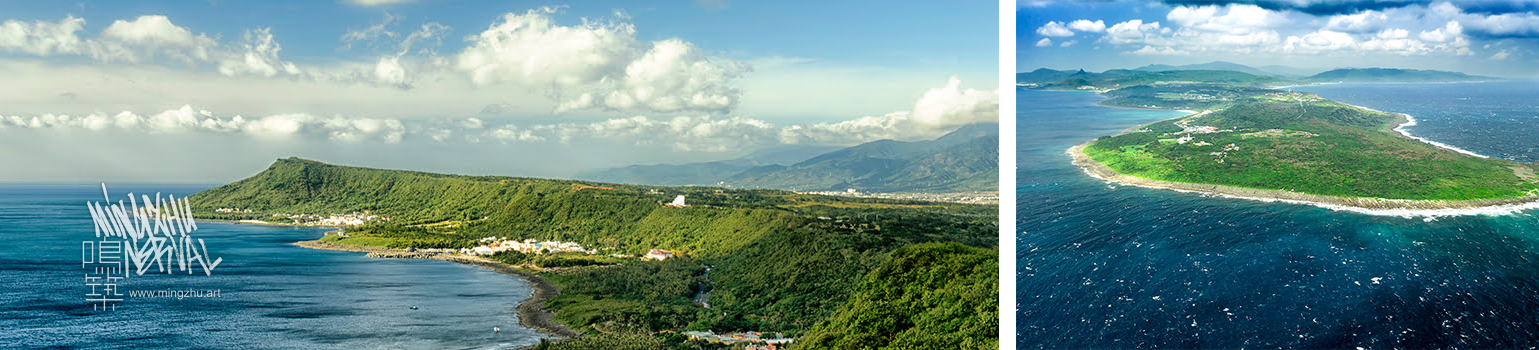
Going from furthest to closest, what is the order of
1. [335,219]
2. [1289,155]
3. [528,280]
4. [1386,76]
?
[335,219]
[528,280]
[1386,76]
[1289,155]

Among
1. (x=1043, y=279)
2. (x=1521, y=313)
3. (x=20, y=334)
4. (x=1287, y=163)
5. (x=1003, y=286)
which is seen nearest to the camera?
(x=1003, y=286)

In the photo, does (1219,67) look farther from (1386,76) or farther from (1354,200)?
(1386,76)

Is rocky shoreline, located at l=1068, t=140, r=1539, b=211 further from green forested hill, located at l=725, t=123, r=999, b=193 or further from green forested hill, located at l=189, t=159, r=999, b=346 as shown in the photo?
green forested hill, located at l=725, t=123, r=999, b=193

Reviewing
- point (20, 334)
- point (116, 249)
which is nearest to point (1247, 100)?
point (20, 334)

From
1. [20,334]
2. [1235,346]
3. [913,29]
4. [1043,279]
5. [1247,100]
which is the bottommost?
[20,334]

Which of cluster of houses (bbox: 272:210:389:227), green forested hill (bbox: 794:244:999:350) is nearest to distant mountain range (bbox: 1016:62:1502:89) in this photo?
green forested hill (bbox: 794:244:999:350)

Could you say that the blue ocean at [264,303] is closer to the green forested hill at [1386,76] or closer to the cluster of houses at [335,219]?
the cluster of houses at [335,219]

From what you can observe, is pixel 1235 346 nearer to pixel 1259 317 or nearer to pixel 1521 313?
pixel 1259 317

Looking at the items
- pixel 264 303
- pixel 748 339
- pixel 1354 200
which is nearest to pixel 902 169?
pixel 264 303
